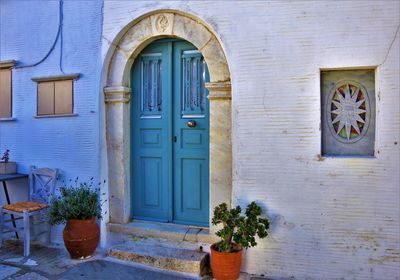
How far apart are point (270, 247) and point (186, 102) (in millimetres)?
1940

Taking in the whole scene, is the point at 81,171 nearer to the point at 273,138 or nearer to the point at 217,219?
the point at 217,219

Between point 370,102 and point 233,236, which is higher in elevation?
point 370,102

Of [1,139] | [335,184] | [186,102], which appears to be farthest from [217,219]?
[1,139]

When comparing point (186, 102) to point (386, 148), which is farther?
point (186, 102)

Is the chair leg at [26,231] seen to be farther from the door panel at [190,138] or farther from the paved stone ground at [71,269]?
the door panel at [190,138]

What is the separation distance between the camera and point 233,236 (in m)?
3.38

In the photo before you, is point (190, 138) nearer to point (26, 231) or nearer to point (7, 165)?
point (26, 231)

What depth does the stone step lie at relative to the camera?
11.8ft

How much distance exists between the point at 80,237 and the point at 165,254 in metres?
1.02

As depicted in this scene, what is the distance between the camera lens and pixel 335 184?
3.37 metres

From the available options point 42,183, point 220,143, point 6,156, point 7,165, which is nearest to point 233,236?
Result: point 220,143

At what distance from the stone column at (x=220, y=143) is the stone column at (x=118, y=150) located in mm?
1158

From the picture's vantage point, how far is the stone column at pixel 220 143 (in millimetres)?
3785

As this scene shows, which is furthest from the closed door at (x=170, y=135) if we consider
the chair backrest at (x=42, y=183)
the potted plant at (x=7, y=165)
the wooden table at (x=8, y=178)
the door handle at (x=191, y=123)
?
the potted plant at (x=7, y=165)
